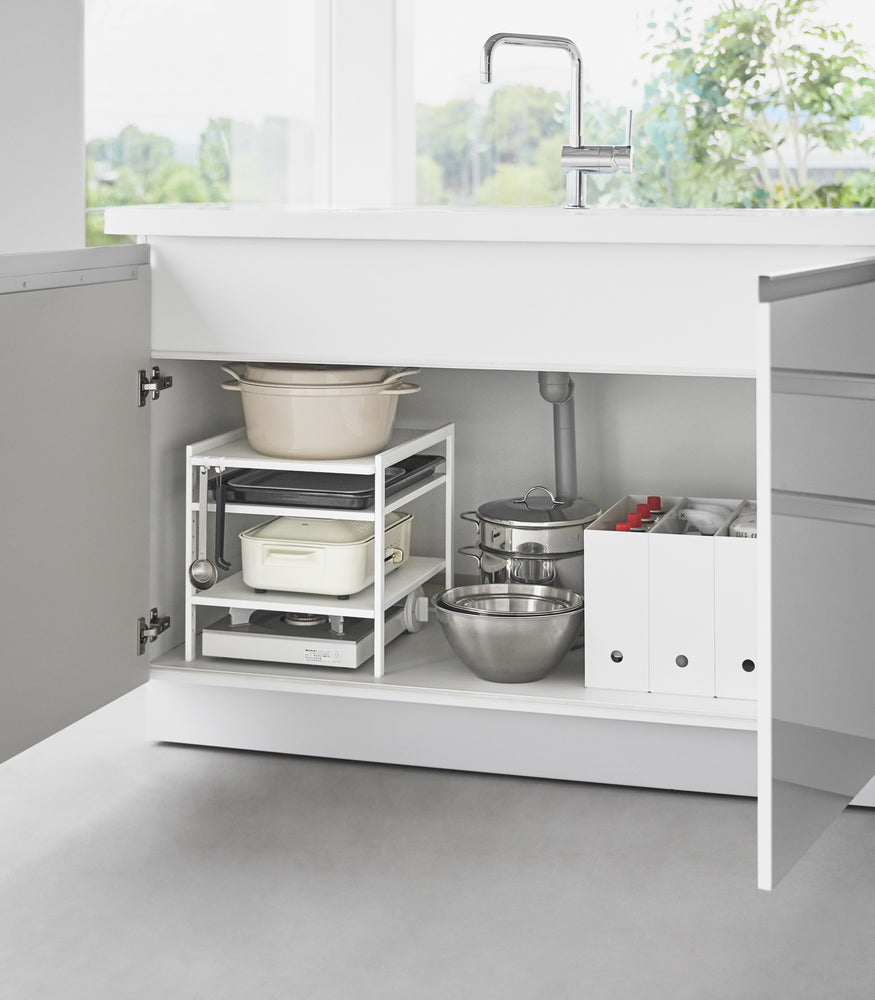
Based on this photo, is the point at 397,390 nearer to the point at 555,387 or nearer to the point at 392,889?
the point at 555,387

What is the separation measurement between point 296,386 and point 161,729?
0.73m

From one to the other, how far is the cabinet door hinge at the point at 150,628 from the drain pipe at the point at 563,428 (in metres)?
0.75

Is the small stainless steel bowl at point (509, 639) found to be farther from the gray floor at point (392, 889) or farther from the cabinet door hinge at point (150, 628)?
the cabinet door hinge at point (150, 628)

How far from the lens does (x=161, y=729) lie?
250 centimetres

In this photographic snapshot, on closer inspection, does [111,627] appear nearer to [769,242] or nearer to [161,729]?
[161,729]

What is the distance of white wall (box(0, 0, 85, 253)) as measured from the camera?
2.59m

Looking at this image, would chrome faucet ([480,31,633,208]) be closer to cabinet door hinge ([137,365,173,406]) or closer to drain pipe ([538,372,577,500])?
drain pipe ([538,372,577,500])

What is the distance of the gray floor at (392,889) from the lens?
1689 millimetres

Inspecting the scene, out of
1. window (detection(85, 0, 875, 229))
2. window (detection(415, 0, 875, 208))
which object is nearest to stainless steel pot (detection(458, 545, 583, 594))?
window (detection(85, 0, 875, 229))

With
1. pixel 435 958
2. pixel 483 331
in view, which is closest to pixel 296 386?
pixel 483 331

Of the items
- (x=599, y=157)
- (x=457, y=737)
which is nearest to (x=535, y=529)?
(x=457, y=737)

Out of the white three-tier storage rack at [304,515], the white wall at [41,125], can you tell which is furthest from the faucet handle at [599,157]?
the white wall at [41,125]

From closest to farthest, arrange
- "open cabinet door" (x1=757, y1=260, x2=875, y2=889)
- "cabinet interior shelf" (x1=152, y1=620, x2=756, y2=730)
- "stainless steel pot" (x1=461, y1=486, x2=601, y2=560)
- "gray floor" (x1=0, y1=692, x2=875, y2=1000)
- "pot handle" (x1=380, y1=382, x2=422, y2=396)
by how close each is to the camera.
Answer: "open cabinet door" (x1=757, y1=260, x2=875, y2=889) < "gray floor" (x1=0, y1=692, x2=875, y2=1000) < "cabinet interior shelf" (x1=152, y1=620, x2=756, y2=730) < "pot handle" (x1=380, y1=382, x2=422, y2=396) < "stainless steel pot" (x1=461, y1=486, x2=601, y2=560)

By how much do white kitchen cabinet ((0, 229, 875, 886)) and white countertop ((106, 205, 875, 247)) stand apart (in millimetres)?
49
